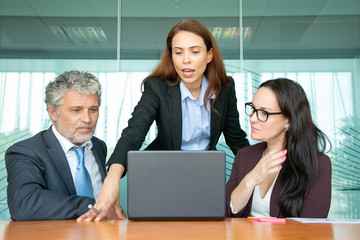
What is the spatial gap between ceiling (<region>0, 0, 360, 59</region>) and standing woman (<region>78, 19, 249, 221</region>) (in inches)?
78.9

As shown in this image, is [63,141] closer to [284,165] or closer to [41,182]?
[41,182]

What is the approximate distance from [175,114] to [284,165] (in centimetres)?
70

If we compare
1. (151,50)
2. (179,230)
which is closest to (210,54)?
(179,230)

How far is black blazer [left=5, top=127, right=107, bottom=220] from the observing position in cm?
170

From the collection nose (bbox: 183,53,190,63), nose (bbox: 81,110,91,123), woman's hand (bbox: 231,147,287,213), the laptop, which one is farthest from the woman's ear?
the laptop

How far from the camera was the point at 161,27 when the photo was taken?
455 cm

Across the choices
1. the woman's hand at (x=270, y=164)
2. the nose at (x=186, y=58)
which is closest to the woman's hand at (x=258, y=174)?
the woman's hand at (x=270, y=164)

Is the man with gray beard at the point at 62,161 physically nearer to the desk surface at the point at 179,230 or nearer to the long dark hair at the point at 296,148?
the desk surface at the point at 179,230

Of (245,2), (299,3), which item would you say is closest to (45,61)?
(245,2)

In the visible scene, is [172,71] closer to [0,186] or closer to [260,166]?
[260,166]

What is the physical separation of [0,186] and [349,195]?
349 cm

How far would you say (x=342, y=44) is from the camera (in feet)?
14.7

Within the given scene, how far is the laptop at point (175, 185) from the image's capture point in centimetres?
140

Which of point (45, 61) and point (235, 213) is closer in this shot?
point (235, 213)
